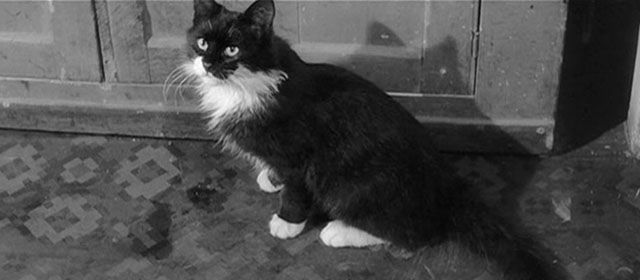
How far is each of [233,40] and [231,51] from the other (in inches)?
1.0

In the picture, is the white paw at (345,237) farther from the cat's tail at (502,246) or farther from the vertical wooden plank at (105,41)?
the vertical wooden plank at (105,41)

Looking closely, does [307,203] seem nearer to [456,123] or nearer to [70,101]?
[456,123]

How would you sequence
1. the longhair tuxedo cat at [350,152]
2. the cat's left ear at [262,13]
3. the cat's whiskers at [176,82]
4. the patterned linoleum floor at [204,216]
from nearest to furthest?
the cat's left ear at [262,13] → the longhair tuxedo cat at [350,152] → the patterned linoleum floor at [204,216] → the cat's whiskers at [176,82]

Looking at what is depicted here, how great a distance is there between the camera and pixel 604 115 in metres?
2.60

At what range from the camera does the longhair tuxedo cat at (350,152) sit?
2.02 m

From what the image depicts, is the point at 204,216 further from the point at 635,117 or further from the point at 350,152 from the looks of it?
the point at 635,117

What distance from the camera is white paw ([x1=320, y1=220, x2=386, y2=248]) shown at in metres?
2.15

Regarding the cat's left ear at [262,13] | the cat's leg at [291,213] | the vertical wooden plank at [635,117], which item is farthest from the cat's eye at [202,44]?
the vertical wooden plank at [635,117]

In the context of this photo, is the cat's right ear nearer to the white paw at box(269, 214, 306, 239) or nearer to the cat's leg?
the cat's leg

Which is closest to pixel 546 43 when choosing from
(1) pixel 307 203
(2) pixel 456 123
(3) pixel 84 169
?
(2) pixel 456 123

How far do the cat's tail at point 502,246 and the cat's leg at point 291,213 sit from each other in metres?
0.34

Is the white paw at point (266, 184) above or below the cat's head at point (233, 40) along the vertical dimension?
below

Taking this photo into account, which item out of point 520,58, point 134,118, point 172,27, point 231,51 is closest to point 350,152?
point 231,51

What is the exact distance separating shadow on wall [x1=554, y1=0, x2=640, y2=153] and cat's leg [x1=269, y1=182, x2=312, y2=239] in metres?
0.80
